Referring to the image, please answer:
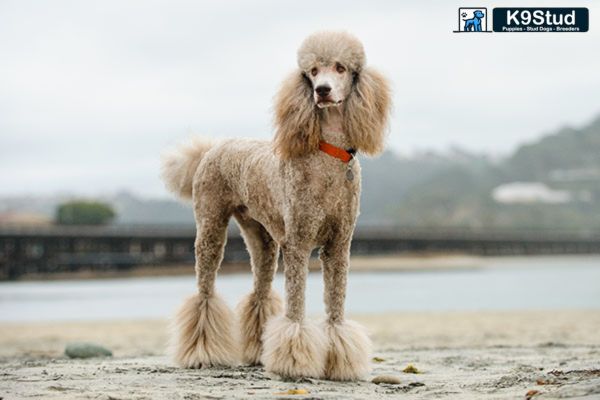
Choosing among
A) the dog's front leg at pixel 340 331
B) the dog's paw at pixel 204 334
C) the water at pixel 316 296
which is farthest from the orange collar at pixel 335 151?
the water at pixel 316 296

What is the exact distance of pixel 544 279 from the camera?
39.5 m

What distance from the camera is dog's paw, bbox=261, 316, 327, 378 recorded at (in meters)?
6.05

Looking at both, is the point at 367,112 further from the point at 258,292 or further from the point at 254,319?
the point at 254,319

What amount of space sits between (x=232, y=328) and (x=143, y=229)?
40.0 m

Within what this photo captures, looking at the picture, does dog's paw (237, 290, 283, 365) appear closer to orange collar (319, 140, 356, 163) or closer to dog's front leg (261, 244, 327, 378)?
dog's front leg (261, 244, 327, 378)

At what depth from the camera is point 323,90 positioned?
5754mm

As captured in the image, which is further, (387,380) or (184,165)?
(184,165)

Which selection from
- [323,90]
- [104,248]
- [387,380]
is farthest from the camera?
[104,248]

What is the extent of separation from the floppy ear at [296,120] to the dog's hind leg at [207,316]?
1156mm

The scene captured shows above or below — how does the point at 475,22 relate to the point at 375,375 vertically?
above

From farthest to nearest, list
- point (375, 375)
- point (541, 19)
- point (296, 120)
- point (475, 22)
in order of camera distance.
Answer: point (541, 19) < point (475, 22) < point (375, 375) < point (296, 120)

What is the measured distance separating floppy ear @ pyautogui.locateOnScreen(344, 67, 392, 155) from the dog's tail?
180 cm

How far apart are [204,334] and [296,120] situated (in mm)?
1987

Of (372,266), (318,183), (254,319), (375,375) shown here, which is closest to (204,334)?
(254,319)
